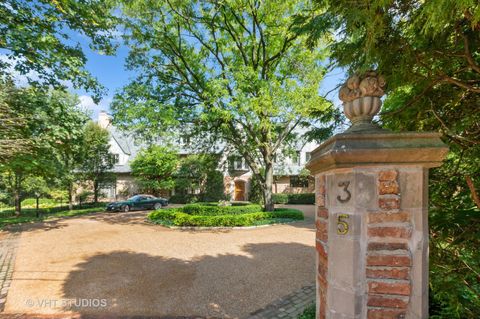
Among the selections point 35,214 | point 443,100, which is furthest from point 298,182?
point 443,100

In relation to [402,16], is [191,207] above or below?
below

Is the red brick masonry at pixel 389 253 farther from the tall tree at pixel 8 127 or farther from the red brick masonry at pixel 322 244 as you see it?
the tall tree at pixel 8 127

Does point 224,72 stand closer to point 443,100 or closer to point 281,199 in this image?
point 443,100

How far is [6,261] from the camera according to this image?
24.2 ft

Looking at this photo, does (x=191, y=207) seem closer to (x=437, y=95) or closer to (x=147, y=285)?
(x=147, y=285)

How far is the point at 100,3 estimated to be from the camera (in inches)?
325

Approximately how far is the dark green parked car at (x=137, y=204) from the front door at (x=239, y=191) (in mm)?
10013

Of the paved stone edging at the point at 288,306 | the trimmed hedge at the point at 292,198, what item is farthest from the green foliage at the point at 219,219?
the trimmed hedge at the point at 292,198

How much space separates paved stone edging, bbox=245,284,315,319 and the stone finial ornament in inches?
145

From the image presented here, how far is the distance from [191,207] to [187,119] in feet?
16.8

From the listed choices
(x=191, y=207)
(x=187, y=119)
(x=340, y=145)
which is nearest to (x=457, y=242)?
(x=340, y=145)

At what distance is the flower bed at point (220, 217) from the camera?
40.8 ft

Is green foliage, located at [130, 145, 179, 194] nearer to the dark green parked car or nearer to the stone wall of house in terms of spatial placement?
the dark green parked car

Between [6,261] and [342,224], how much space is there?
9.88m
